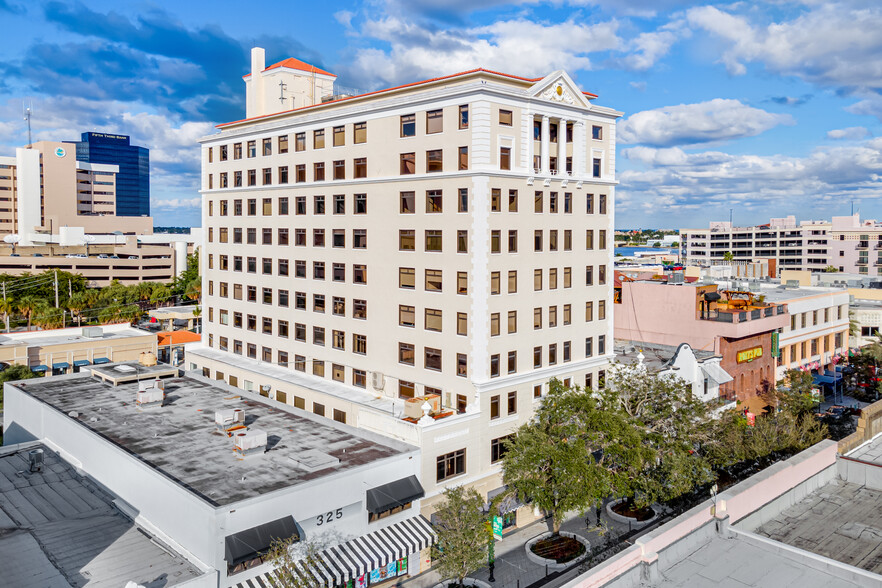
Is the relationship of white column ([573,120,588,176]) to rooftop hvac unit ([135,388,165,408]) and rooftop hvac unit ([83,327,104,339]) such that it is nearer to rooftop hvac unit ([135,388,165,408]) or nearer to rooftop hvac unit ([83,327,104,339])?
rooftop hvac unit ([135,388,165,408])

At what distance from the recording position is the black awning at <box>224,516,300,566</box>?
31031 millimetres

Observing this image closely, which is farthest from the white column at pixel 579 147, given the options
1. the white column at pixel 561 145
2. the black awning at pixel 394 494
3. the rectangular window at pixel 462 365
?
the black awning at pixel 394 494

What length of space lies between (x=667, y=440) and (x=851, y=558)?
21990 mm

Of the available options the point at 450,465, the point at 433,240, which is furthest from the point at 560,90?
the point at 450,465

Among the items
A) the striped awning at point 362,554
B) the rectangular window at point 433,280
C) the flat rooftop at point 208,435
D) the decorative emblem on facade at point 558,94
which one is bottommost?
the striped awning at point 362,554

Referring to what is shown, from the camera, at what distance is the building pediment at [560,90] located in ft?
159

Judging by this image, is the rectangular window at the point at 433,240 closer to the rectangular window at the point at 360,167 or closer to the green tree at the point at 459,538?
the rectangular window at the point at 360,167

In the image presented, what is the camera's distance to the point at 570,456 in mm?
42438

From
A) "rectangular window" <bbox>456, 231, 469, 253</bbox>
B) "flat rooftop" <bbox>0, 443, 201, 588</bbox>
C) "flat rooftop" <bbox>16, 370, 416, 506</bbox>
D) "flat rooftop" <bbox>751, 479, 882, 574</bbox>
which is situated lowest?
"flat rooftop" <bbox>0, 443, 201, 588</bbox>

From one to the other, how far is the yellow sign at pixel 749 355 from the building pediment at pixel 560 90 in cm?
3222

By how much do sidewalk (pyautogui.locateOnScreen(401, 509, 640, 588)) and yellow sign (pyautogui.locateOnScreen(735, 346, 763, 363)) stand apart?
27391mm

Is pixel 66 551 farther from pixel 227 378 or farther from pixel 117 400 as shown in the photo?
pixel 227 378

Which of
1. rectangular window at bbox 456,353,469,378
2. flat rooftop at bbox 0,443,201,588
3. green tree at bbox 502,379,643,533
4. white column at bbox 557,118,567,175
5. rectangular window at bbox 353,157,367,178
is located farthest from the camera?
rectangular window at bbox 353,157,367,178

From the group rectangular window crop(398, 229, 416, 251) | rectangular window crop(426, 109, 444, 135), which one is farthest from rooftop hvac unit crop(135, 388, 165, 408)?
rectangular window crop(426, 109, 444, 135)
